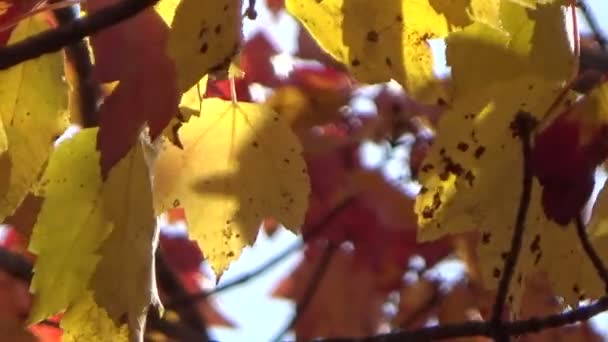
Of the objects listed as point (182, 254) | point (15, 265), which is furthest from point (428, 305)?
point (15, 265)

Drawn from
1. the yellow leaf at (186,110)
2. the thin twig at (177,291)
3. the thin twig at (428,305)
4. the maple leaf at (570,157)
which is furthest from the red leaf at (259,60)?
the maple leaf at (570,157)

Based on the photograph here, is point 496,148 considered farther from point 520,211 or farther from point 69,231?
point 69,231

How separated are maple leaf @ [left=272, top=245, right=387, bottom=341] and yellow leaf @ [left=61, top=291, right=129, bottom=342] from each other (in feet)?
4.32

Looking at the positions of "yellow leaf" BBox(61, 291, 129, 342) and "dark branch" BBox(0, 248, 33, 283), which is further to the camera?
"dark branch" BBox(0, 248, 33, 283)

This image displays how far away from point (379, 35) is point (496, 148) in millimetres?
133

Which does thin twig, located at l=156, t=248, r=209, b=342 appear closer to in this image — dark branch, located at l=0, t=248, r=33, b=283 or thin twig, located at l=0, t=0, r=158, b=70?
dark branch, located at l=0, t=248, r=33, b=283

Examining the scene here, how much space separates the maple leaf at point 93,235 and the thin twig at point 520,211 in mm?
277

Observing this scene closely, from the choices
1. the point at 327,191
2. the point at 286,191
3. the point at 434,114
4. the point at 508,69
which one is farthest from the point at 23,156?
the point at 327,191

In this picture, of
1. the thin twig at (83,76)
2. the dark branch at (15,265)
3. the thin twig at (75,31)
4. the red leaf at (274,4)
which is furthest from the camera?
the red leaf at (274,4)

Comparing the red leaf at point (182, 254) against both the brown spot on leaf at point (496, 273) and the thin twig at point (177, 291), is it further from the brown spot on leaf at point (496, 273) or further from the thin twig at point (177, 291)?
the brown spot on leaf at point (496, 273)

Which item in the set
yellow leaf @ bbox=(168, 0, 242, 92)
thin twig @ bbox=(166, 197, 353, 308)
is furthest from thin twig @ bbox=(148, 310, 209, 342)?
yellow leaf @ bbox=(168, 0, 242, 92)

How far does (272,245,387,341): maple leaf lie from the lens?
98.7 inches

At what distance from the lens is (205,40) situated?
96 cm

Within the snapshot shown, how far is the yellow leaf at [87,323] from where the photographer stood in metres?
1.15
